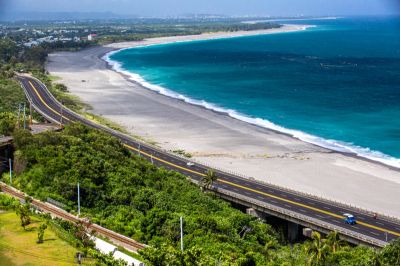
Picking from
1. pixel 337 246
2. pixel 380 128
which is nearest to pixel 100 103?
pixel 380 128

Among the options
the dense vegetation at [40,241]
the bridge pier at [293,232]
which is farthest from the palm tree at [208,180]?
the dense vegetation at [40,241]

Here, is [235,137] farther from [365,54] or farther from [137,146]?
[365,54]

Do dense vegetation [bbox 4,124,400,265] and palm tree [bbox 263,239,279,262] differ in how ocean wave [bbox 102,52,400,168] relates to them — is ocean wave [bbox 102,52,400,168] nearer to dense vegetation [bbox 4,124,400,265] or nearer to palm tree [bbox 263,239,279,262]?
dense vegetation [bbox 4,124,400,265]

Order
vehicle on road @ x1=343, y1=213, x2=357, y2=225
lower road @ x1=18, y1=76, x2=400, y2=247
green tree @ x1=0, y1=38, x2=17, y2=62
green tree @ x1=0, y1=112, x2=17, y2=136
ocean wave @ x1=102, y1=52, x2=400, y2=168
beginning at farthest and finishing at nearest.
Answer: green tree @ x1=0, y1=38, x2=17, y2=62 → ocean wave @ x1=102, y1=52, x2=400, y2=168 → green tree @ x1=0, y1=112, x2=17, y2=136 → vehicle on road @ x1=343, y1=213, x2=357, y2=225 → lower road @ x1=18, y1=76, x2=400, y2=247

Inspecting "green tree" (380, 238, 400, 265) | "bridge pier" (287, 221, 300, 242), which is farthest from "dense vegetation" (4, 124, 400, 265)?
"bridge pier" (287, 221, 300, 242)

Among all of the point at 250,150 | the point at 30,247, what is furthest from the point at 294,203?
the point at 30,247
